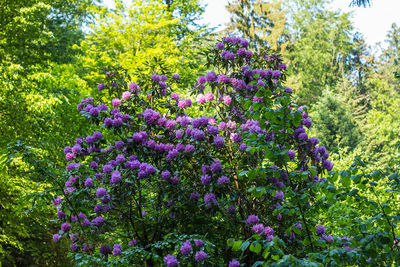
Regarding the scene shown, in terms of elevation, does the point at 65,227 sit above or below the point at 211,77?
below

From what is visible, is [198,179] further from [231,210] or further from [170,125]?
[170,125]

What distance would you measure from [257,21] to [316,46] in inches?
331

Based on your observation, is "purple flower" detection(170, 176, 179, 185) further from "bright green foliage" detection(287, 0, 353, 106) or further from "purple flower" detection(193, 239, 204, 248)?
"bright green foliage" detection(287, 0, 353, 106)

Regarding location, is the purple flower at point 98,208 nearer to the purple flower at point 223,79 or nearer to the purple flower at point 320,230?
the purple flower at point 223,79

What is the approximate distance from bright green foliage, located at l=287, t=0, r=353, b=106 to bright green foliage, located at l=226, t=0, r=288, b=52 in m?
3.48

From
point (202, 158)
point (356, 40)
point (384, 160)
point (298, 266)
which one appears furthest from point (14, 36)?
point (356, 40)

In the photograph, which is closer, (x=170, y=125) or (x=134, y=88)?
(x=170, y=125)

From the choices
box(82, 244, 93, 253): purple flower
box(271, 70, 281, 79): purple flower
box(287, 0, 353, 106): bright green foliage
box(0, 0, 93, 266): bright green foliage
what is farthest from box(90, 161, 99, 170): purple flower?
box(287, 0, 353, 106): bright green foliage

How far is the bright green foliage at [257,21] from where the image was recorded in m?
22.5

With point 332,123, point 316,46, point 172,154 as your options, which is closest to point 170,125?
point 172,154

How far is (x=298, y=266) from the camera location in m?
1.68

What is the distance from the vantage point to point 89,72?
15.2 metres

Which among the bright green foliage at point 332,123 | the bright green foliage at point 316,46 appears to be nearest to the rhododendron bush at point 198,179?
the bright green foliage at point 332,123

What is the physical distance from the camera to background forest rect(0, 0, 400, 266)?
24.0 feet
